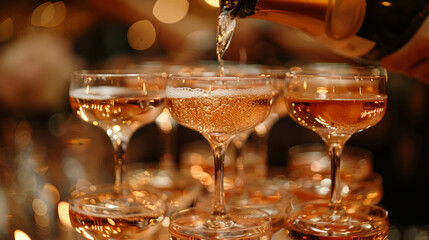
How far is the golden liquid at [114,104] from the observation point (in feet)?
2.37

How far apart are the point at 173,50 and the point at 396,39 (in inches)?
66.1

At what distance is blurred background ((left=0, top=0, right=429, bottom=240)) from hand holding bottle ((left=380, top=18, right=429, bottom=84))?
0.90 feet

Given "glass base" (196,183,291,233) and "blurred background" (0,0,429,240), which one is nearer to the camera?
"glass base" (196,183,291,233)

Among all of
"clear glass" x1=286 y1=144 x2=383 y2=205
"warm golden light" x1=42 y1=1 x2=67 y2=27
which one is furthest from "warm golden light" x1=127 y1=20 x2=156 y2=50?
"clear glass" x1=286 y1=144 x2=383 y2=205

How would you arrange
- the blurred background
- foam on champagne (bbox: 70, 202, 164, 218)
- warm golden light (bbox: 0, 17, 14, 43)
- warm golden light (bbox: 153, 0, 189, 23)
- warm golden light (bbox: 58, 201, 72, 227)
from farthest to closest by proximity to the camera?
warm golden light (bbox: 153, 0, 189, 23)
warm golden light (bbox: 0, 17, 14, 43)
the blurred background
warm golden light (bbox: 58, 201, 72, 227)
foam on champagne (bbox: 70, 202, 164, 218)

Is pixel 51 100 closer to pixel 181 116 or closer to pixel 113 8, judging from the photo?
pixel 113 8

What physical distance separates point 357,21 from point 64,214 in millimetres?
579

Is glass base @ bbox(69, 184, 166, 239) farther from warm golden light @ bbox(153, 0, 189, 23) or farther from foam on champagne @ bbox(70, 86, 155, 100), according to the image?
warm golden light @ bbox(153, 0, 189, 23)

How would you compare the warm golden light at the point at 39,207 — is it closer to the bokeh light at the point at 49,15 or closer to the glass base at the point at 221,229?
the glass base at the point at 221,229

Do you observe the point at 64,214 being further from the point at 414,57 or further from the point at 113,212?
the point at 414,57

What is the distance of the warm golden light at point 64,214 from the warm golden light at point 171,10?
5.72 feet

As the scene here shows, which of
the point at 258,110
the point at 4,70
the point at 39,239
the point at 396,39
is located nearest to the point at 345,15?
the point at 396,39

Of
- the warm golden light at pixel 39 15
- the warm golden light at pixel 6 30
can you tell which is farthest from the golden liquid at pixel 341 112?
the warm golden light at pixel 39 15

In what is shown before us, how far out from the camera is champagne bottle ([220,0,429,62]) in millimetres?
790
